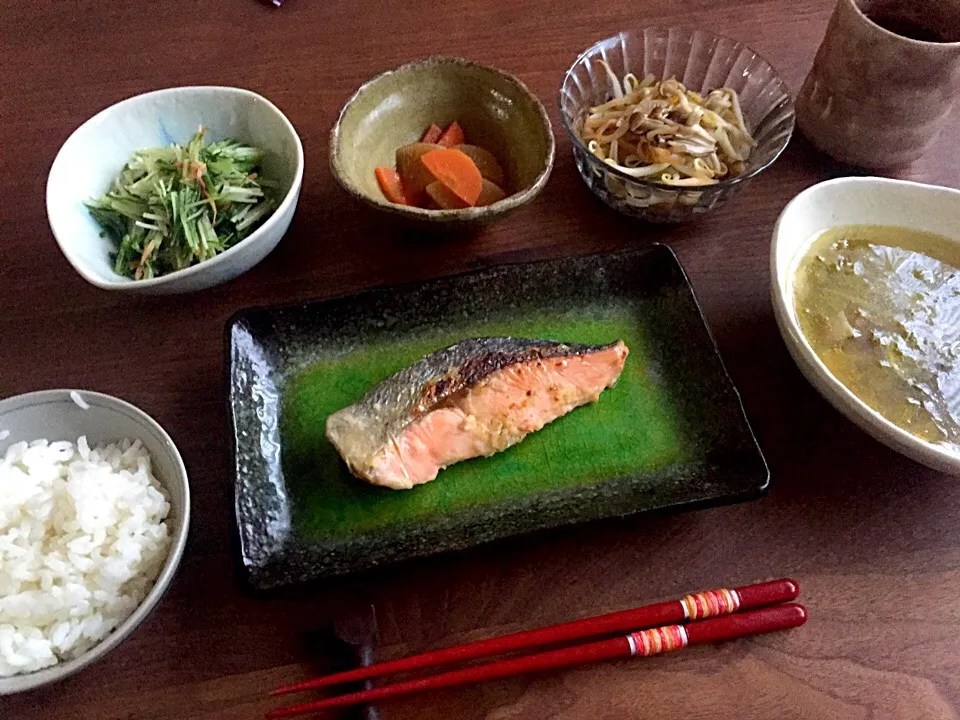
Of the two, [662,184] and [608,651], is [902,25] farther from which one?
[608,651]

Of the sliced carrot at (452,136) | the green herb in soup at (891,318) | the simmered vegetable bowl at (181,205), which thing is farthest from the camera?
the sliced carrot at (452,136)

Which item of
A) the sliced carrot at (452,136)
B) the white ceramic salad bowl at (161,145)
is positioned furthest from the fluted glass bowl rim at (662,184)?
the white ceramic salad bowl at (161,145)

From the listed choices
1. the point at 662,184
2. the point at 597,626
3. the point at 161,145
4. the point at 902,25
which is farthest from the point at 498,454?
the point at 902,25

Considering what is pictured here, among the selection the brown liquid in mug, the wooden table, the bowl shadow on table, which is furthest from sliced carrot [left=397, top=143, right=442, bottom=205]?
the brown liquid in mug

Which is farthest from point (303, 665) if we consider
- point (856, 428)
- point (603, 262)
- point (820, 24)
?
point (820, 24)

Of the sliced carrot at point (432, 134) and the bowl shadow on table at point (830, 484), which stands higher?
the sliced carrot at point (432, 134)

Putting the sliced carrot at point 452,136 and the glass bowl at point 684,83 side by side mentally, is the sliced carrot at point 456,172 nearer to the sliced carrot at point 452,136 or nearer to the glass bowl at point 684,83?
the sliced carrot at point 452,136
